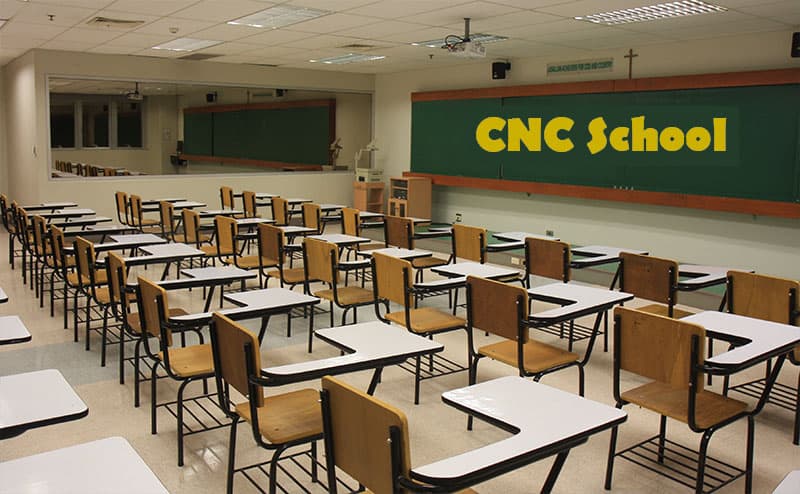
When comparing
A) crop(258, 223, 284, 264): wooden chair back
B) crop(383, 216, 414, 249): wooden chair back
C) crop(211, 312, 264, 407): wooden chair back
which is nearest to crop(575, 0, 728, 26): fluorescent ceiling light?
crop(383, 216, 414, 249): wooden chair back

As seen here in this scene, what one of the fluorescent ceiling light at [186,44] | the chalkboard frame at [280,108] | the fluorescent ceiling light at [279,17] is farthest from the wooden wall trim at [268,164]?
the fluorescent ceiling light at [279,17]

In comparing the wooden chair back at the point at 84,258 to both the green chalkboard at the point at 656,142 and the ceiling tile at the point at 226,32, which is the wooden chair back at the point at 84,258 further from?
the green chalkboard at the point at 656,142

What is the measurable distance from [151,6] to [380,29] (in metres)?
2.56

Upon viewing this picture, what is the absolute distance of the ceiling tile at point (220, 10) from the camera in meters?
6.87

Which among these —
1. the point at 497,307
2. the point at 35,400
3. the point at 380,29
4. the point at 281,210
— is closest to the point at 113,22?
the point at 281,210

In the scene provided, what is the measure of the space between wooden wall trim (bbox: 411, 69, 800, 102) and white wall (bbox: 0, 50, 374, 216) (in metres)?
2.87

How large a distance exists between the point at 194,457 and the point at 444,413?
4.89 ft

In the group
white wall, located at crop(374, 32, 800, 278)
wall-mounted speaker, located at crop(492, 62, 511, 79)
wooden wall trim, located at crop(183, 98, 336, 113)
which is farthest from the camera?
wooden wall trim, located at crop(183, 98, 336, 113)

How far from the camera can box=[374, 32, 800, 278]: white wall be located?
7.82m

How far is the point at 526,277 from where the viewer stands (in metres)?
6.04

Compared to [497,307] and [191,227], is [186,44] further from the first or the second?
[497,307]

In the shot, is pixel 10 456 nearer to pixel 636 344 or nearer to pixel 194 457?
pixel 194 457

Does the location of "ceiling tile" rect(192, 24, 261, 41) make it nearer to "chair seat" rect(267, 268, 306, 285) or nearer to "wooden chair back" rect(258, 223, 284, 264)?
"wooden chair back" rect(258, 223, 284, 264)

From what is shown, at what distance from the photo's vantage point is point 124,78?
36.6ft
